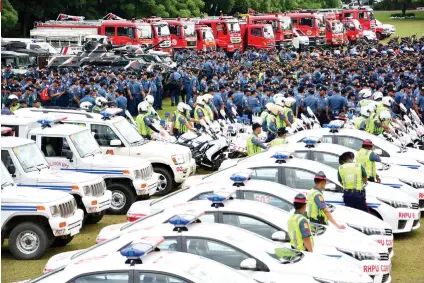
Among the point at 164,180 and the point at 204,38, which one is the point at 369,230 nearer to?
the point at 164,180

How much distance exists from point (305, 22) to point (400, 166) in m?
43.1

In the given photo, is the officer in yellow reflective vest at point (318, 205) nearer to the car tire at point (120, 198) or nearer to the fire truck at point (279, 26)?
the car tire at point (120, 198)

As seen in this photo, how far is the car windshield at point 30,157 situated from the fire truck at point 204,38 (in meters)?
37.3

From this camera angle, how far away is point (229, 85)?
29.7 m

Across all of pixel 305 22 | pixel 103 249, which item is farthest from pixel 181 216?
pixel 305 22

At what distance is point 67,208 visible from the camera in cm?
1527

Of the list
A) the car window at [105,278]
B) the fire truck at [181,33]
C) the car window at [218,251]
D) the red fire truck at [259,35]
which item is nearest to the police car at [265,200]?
the car window at [218,251]

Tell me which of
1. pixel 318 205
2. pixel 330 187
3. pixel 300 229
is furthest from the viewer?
pixel 330 187

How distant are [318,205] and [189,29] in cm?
A: 4071

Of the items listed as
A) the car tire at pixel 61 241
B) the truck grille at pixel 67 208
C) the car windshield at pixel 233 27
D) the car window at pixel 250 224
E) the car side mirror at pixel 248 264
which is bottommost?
the car windshield at pixel 233 27

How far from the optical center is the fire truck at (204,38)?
5369 cm

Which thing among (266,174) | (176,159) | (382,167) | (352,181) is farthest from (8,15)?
(352,181)

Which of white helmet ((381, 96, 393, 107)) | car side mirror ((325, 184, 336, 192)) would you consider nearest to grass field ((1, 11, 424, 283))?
car side mirror ((325, 184, 336, 192))

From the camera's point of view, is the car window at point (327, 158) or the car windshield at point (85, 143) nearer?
the car window at point (327, 158)
